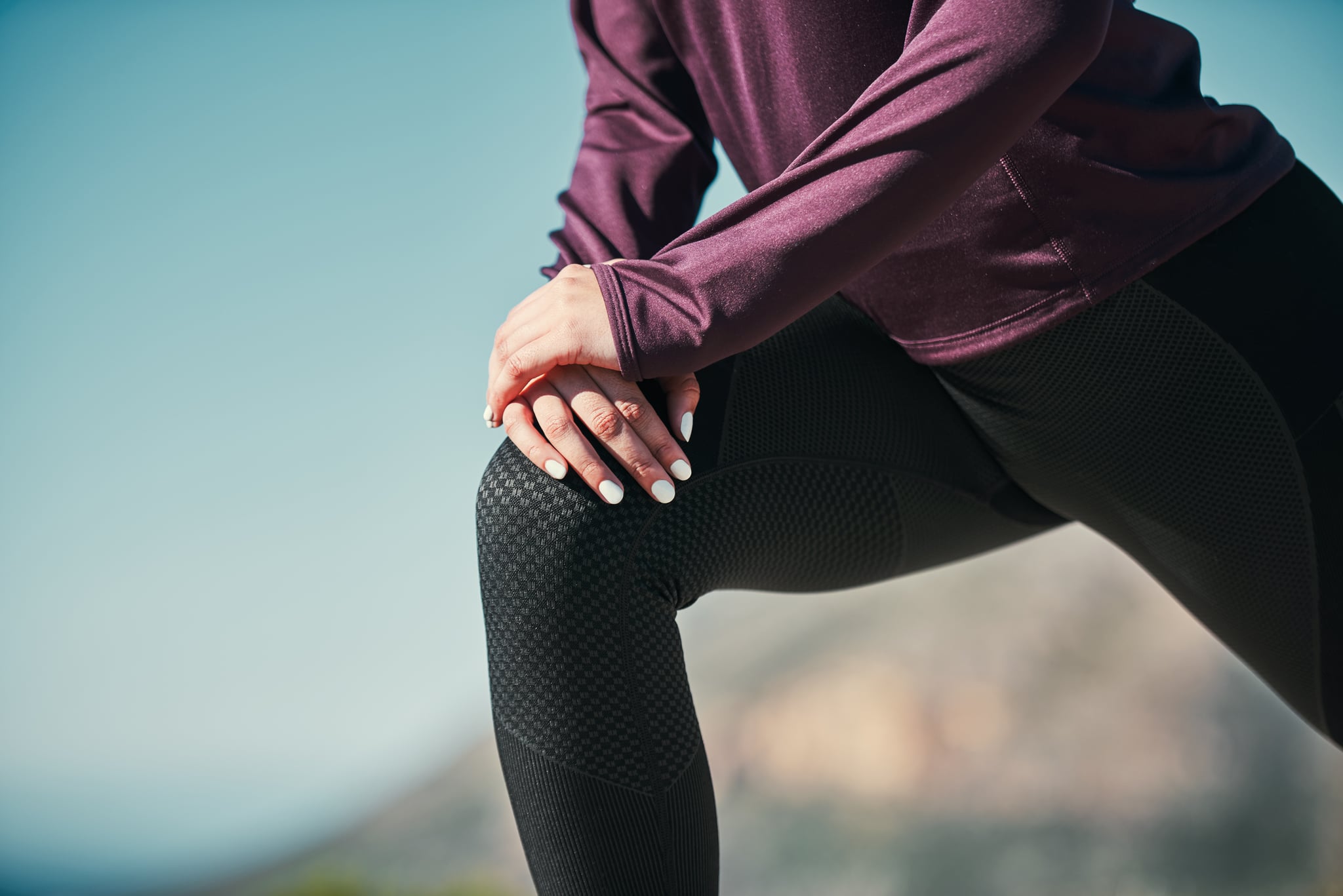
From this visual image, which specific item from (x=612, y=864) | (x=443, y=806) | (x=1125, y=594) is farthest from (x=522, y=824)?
(x=443, y=806)

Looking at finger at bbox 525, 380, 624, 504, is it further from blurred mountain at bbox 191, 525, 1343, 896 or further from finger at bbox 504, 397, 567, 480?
blurred mountain at bbox 191, 525, 1343, 896

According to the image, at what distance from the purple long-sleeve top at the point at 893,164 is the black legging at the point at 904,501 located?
5cm

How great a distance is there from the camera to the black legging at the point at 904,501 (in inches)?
23.9

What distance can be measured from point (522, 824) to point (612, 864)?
0.07 meters

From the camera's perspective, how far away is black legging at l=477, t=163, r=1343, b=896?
61 centimetres

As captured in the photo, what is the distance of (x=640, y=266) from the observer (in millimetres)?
612

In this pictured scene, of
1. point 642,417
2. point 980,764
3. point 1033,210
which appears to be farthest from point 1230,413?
point 980,764

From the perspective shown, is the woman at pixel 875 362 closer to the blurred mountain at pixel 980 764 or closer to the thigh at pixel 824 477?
the thigh at pixel 824 477

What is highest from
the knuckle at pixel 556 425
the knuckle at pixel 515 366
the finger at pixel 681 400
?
the knuckle at pixel 515 366

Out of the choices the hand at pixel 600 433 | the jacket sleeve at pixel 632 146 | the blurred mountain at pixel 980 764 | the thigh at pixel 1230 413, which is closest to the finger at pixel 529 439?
the hand at pixel 600 433

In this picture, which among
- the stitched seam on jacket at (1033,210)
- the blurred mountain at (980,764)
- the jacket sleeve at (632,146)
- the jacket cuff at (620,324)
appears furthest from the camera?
the blurred mountain at (980,764)

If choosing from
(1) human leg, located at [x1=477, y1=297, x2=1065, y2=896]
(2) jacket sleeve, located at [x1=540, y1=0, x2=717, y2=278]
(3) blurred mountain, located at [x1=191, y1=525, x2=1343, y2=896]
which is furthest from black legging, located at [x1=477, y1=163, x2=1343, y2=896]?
(3) blurred mountain, located at [x1=191, y1=525, x2=1343, y2=896]

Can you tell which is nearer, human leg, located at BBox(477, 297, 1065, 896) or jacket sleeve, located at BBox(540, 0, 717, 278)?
human leg, located at BBox(477, 297, 1065, 896)

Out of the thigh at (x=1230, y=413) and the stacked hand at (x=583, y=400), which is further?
the thigh at (x=1230, y=413)
